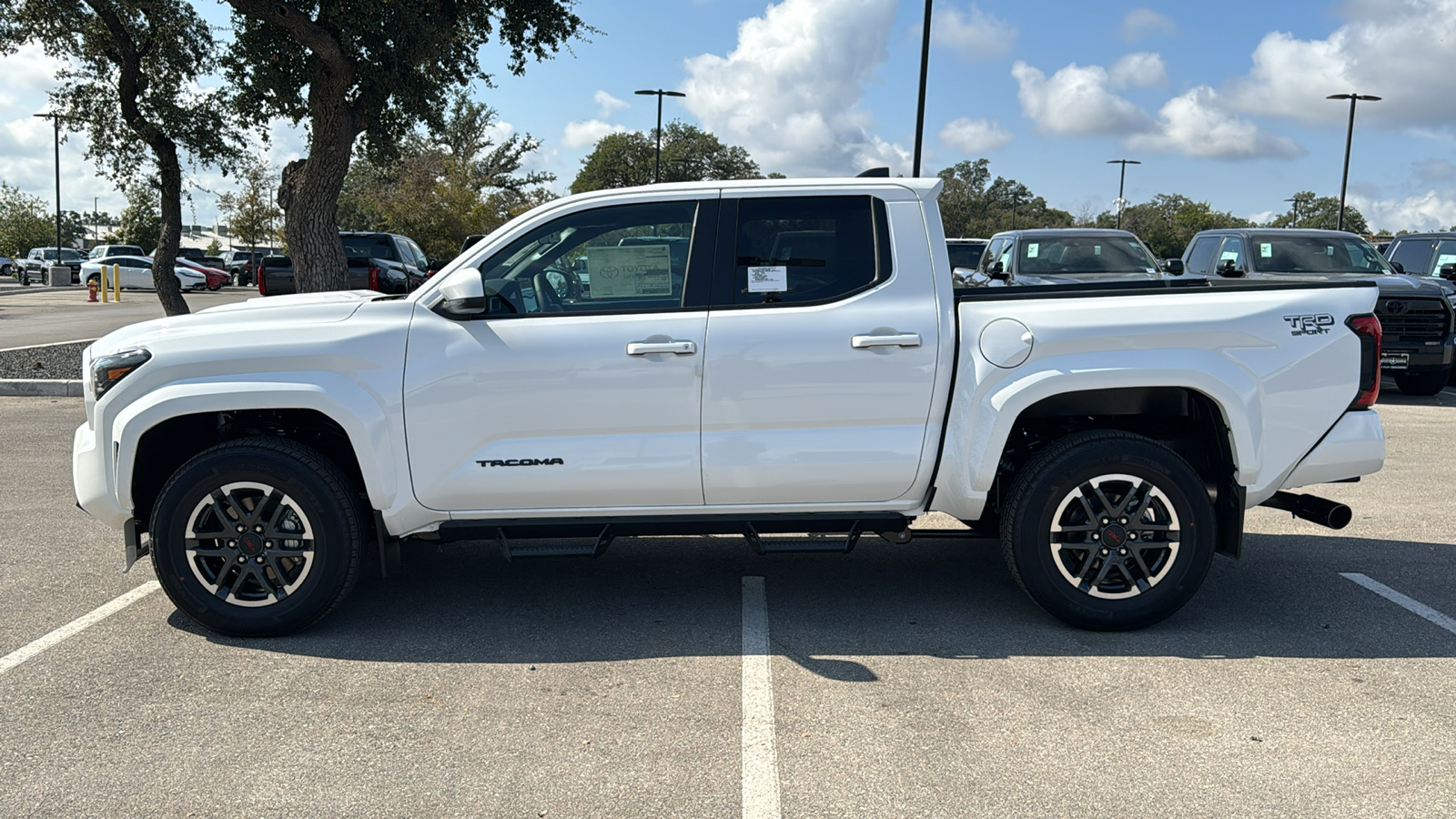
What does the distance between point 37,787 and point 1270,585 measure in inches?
206

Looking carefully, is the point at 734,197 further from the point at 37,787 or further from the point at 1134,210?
the point at 1134,210

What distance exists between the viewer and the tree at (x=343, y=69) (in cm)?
1293

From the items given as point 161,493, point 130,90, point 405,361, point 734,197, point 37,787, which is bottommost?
point 37,787

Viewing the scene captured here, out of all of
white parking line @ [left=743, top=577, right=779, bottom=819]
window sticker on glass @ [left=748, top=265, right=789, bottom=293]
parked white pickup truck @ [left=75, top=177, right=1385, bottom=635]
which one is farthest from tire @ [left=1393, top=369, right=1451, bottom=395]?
window sticker on glass @ [left=748, top=265, right=789, bottom=293]

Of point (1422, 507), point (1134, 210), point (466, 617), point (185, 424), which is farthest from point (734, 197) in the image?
point (1134, 210)

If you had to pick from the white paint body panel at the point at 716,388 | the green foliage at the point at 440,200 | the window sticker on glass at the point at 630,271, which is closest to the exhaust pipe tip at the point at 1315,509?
the white paint body panel at the point at 716,388

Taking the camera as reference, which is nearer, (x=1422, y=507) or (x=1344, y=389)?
(x=1344, y=389)

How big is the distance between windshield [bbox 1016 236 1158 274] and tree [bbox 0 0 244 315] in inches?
424

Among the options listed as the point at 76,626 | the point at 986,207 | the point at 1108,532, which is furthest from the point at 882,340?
the point at 986,207

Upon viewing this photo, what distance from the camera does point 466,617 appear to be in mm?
5105

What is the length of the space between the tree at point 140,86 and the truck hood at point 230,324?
10.5 meters

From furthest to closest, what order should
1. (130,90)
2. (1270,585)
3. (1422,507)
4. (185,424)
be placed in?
1. (130,90)
2. (1422,507)
3. (1270,585)
4. (185,424)

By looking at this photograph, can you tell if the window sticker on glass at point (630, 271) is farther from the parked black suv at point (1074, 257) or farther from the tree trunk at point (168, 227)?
the tree trunk at point (168, 227)

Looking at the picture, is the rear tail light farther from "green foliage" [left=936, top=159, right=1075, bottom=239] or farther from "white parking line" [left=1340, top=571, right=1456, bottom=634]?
"green foliage" [left=936, top=159, right=1075, bottom=239]
